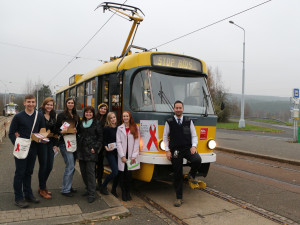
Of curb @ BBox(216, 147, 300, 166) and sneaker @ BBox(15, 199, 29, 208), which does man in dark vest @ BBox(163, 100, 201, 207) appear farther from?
curb @ BBox(216, 147, 300, 166)

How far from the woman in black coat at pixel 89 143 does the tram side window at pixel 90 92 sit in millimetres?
2638

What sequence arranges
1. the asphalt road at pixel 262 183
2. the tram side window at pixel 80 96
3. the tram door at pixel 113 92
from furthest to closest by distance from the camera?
the tram side window at pixel 80 96, the tram door at pixel 113 92, the asphalt road at pixel 262 183

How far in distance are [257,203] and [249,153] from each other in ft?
21.5

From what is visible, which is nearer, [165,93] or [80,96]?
[165,93]

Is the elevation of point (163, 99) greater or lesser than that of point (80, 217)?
greater

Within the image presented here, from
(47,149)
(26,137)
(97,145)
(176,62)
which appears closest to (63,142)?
(47,149)

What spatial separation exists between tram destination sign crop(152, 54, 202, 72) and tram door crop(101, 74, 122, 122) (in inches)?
38.1

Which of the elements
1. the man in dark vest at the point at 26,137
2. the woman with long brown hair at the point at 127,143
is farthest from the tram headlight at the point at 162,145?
the man in dark vest at the point at 26,137

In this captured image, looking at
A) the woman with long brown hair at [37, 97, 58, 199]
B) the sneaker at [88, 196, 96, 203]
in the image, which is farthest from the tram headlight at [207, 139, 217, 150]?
the woman with long brown hair at [37, 97, 58, 199]

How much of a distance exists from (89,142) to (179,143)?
5.37 feet

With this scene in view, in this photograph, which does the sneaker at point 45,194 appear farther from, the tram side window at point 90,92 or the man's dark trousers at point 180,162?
the tram side window at point 90,92

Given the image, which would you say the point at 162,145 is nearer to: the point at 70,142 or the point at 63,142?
the point at 70,142

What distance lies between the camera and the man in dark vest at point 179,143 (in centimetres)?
523

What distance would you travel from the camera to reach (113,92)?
670 cm
